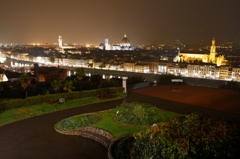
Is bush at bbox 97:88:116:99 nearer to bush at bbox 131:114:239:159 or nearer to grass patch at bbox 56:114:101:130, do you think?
grass patch at bbox 56:114:101:130

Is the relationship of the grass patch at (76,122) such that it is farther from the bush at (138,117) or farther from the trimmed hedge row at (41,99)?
the trimmed hedge row at (41,99)

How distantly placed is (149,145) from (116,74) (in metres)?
57.2

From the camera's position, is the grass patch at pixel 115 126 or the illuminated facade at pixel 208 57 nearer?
the grass patch at pixel 115 126

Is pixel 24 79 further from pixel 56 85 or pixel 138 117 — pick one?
pixel 138 117

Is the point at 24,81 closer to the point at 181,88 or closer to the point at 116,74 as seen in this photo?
the point at 181,88

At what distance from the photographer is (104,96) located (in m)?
17.0

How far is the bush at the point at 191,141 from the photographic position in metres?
5.30

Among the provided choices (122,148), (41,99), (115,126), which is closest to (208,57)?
(41,99)

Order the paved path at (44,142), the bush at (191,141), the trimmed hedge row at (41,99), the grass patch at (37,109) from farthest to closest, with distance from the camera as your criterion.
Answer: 1. the trimmed hedge row at (41,99)
2. the grass patch at (37,109)
3. the paved path at (44,142)
4. the bush at (191,141)

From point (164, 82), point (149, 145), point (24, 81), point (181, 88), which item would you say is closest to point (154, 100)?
point (181, 88)

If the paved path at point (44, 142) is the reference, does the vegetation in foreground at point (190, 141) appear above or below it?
above

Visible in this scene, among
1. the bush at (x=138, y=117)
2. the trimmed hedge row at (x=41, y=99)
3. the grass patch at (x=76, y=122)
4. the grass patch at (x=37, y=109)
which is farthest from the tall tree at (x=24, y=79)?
the bush at (x=138, y=117)

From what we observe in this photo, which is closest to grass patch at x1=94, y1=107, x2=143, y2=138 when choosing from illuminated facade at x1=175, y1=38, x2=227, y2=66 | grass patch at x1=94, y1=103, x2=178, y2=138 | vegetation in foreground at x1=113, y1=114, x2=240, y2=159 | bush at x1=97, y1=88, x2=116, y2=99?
grass patch at x1=94, y1=103, x2=178, y2=138

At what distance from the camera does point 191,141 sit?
218 inches
